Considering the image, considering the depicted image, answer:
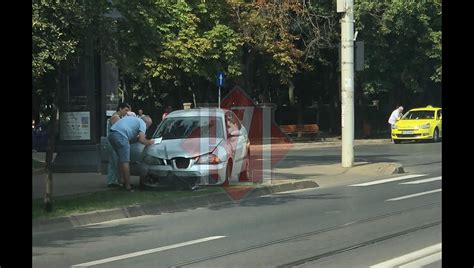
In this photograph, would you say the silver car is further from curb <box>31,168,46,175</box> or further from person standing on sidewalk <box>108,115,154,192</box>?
curb <box>31,168,46,175</box>

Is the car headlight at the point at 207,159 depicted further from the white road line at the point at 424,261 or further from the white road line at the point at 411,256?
the white road line at the point at 424,261

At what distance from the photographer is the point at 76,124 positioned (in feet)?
52.1

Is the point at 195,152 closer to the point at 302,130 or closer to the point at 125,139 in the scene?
the point at 125,139

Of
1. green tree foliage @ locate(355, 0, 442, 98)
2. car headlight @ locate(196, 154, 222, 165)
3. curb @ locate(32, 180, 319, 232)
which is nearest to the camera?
curb @ locate(32, 180, 319, 232)

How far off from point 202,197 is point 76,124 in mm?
5491

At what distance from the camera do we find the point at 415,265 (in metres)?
6.82

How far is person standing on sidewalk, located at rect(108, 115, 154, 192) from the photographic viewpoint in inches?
497

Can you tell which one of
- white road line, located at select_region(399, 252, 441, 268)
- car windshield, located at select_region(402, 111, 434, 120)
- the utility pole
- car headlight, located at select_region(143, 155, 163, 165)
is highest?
the utility pole

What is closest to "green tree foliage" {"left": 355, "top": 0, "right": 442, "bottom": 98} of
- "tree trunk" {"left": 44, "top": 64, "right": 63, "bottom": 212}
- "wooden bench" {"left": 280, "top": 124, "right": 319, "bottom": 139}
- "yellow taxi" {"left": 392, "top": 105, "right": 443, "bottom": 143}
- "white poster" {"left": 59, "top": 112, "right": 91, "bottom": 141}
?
"wooden bench" {"left": 280, "top": 124, "right": 319, "bottom": 139}

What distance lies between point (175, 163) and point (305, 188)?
129 inches

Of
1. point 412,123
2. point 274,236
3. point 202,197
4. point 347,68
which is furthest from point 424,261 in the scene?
point 412,123

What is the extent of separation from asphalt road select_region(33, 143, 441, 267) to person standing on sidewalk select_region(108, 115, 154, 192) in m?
2.25
